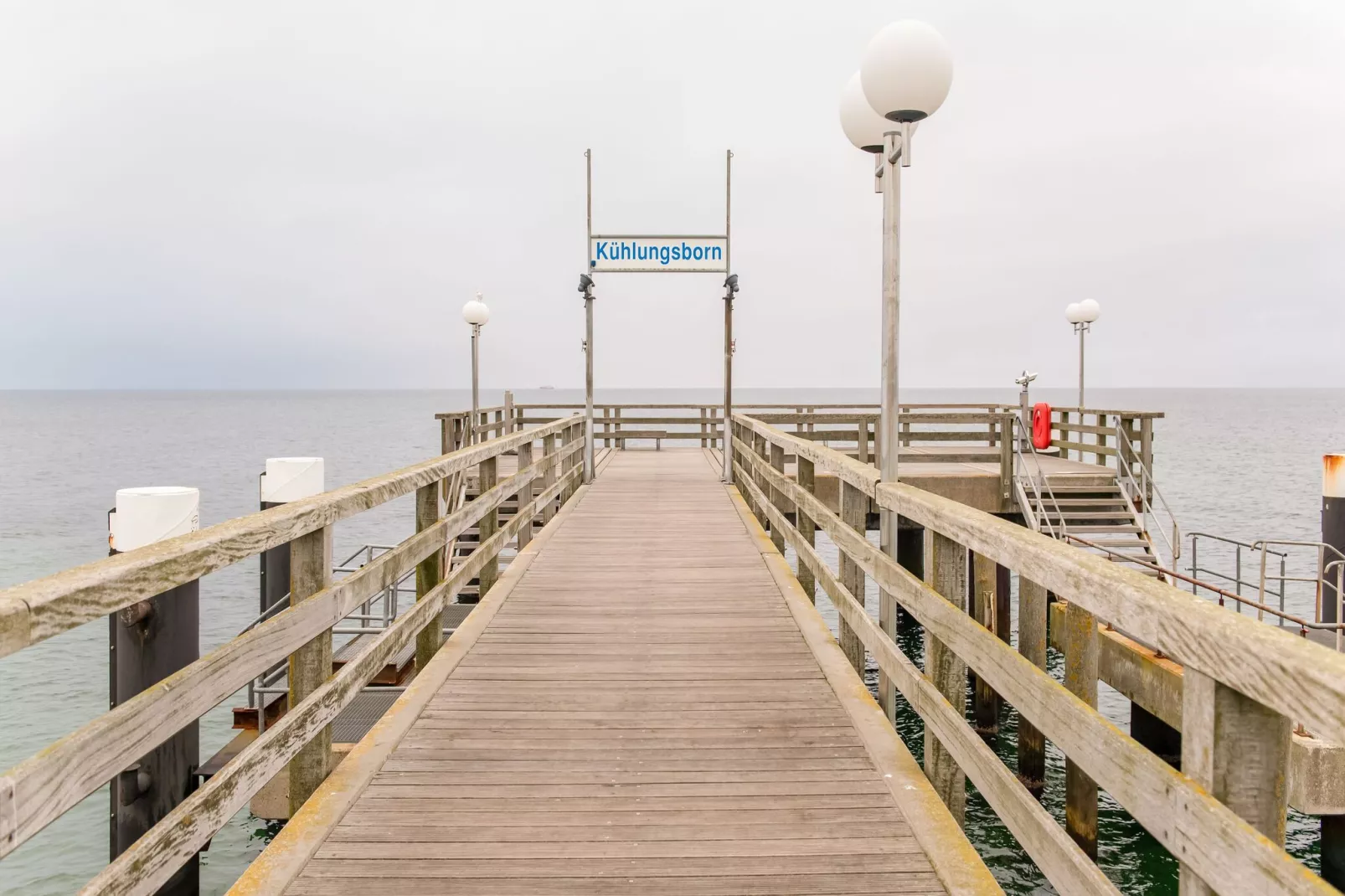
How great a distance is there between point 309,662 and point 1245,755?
106 inches

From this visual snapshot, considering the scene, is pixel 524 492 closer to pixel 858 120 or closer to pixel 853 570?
pixel 853 570

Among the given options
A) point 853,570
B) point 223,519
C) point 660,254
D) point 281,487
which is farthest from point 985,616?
point 223,519

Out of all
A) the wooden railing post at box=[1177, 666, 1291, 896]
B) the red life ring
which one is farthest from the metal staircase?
the wooden railing post at box=[1177, 666, 1291, 896]

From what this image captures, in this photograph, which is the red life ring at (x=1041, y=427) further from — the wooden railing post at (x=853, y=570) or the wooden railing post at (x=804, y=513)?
the wooden railing post at (x=853, y=570)

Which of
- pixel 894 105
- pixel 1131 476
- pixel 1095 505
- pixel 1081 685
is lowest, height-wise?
pixel 1081 685

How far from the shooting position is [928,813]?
300 centimetres

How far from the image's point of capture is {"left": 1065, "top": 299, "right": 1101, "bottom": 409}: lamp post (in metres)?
17.9

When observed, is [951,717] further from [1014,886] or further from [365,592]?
[1014,886]

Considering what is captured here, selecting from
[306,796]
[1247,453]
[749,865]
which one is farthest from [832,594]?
[1247,453]

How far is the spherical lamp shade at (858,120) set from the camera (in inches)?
208

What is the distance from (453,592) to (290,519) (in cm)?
226

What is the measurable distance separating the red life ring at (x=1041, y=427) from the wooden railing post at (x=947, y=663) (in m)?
11.2

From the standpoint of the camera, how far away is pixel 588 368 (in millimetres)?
12297

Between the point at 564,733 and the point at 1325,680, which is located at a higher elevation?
the point at 1325,680
